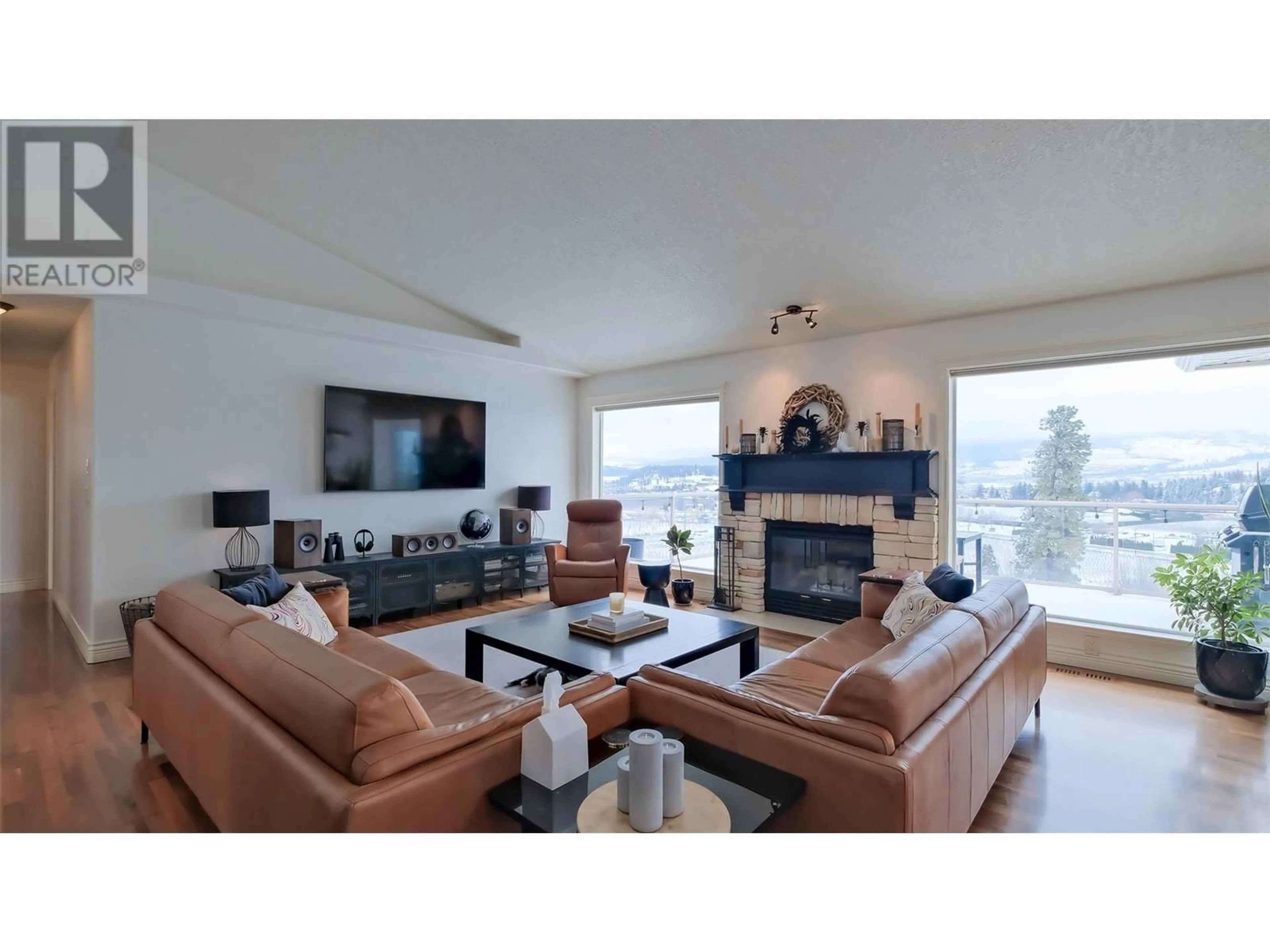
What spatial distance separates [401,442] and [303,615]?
2872mm

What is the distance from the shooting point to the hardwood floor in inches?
84.7

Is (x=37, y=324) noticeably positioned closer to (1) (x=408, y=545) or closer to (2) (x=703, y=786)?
(1) (x=408, y=545)

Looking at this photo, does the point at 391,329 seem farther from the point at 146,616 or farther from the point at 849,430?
the point at 849,430

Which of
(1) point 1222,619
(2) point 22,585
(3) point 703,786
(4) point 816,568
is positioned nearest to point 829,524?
(4) point 816,568

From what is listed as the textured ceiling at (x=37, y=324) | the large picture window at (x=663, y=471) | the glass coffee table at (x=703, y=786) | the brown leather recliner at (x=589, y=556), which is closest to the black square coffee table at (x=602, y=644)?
the glass coffee table at (x=703, y=786)

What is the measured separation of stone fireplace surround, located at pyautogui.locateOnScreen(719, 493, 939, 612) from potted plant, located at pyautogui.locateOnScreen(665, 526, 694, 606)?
41 centimetres

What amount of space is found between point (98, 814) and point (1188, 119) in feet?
16.7

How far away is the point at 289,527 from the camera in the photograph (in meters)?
4.57

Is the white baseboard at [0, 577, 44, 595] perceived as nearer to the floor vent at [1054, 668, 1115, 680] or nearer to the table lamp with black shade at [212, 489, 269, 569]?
the table lamp with black shade at [212, 489, 269, 569]

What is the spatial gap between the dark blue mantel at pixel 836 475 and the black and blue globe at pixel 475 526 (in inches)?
95.3

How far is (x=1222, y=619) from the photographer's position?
3270mm

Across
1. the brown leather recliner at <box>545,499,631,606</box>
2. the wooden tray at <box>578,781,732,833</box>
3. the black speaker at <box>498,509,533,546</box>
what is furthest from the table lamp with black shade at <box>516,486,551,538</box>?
the wooden tray at <box>578,781,732,833</box>

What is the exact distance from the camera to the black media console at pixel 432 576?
15.5 ft

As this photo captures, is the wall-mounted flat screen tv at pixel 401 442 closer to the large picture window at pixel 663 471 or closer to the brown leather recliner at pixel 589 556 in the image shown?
the brown leather recliner at pixel 589 556
